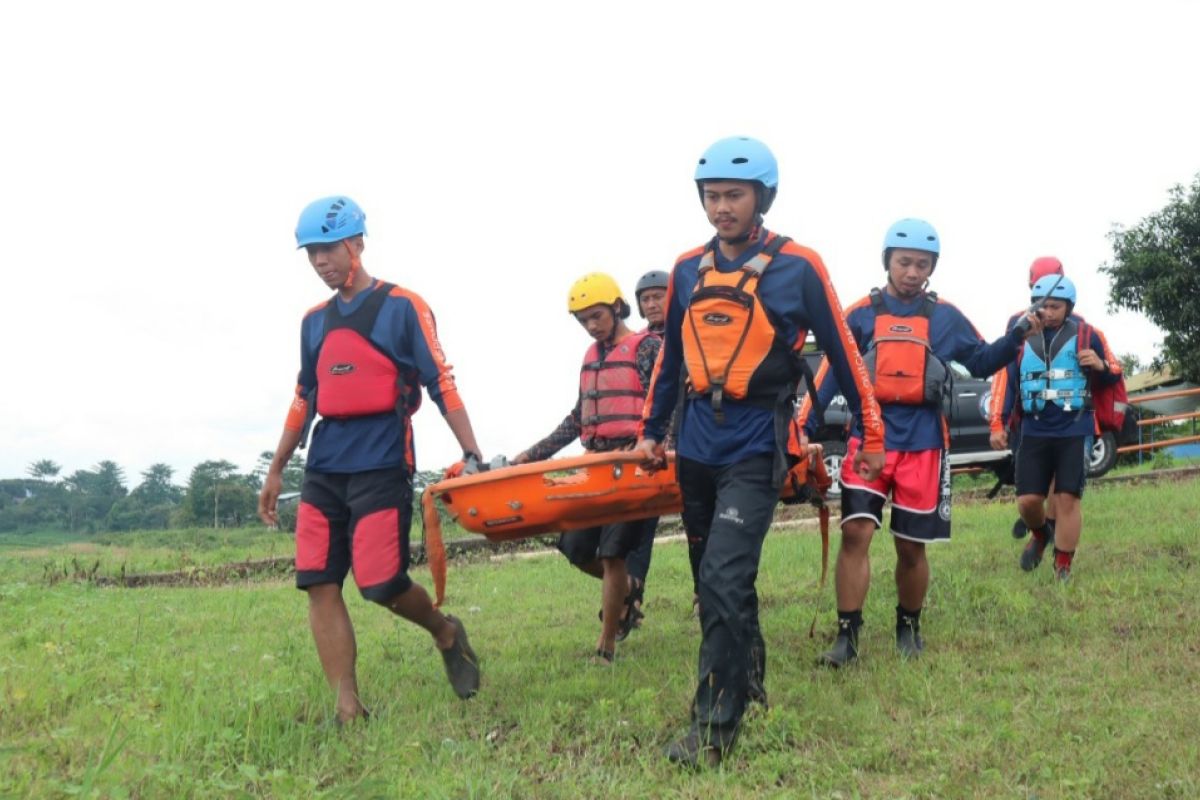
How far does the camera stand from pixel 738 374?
15.2 feet

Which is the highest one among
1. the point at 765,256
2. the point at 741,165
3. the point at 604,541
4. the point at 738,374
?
the point at 741,165

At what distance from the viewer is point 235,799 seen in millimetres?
Answer: 3855

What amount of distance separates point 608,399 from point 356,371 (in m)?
1.72

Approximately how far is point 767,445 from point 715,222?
948 mm

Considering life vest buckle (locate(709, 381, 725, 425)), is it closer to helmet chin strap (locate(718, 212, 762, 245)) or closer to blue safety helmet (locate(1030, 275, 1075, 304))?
helmet chin strap (locate(718, 212, 762, 245))

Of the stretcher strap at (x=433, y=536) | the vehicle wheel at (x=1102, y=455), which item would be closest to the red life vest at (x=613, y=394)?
the stretcher strap at (x=433, y=536)

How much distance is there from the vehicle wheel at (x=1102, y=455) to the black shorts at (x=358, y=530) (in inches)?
537

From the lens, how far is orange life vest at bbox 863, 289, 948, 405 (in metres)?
6.14

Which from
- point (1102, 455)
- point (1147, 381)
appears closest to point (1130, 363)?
point (1147, 381)

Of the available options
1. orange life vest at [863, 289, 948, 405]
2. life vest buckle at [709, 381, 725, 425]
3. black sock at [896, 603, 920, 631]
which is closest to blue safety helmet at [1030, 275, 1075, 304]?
orange life vest at [863, 289, 948, 405]

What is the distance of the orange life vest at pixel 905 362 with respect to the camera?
614cm

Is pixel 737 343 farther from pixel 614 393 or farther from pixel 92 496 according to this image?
pixel 92 496

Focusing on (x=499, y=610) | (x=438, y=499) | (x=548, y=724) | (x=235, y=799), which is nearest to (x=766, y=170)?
(x=438, y=499)

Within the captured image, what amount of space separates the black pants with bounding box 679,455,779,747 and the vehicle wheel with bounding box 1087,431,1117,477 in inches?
521
